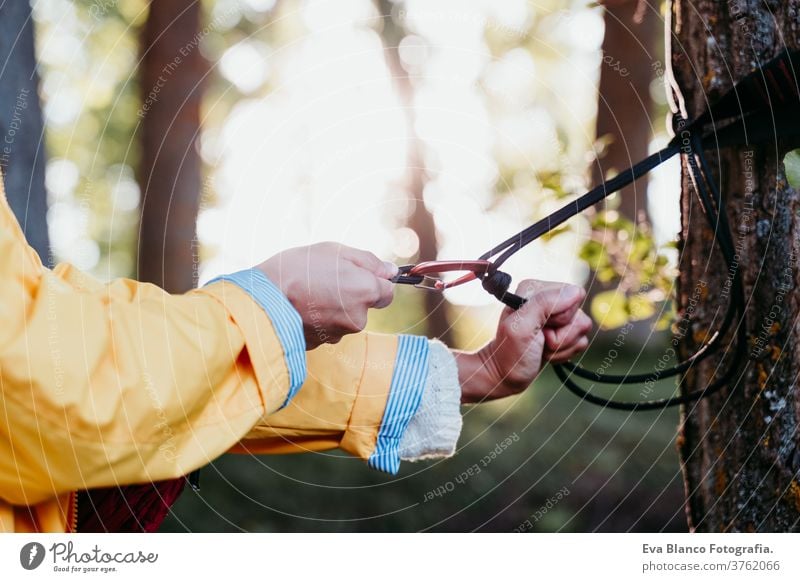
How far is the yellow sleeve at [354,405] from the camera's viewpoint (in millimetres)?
610

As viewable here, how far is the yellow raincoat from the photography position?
0.40 m

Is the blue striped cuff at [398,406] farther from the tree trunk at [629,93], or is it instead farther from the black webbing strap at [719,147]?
the tree trunk at [629,93]

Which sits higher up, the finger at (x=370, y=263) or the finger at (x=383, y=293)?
the finger at (x=370, y=263)

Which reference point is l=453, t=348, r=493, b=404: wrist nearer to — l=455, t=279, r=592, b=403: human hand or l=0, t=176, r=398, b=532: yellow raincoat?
l=455, t=279, r=592, b=403: human hand

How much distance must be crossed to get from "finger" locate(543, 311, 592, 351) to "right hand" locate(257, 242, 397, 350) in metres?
0.18

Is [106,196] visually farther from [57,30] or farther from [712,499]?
[712,499]

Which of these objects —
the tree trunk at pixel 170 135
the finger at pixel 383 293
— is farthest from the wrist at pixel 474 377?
the tree trunk at pixel 170 135

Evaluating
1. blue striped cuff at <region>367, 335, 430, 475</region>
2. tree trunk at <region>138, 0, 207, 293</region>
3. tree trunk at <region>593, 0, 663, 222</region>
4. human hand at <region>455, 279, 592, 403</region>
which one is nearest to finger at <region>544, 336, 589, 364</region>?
human hand at <region>455, 279, 592, 403</region>

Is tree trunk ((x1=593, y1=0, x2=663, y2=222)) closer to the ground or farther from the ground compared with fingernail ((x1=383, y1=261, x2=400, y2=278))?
farther from the ground

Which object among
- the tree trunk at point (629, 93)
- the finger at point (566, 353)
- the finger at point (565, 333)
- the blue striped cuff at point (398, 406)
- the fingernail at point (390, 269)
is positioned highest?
the tree trunk at point (629, 93)

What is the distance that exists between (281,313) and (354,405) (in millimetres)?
172

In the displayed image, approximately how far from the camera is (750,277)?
22.6 inches

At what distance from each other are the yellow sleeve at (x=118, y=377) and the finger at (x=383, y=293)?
3.4 inches

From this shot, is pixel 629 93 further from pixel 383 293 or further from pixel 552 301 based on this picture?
pixel 383 293
